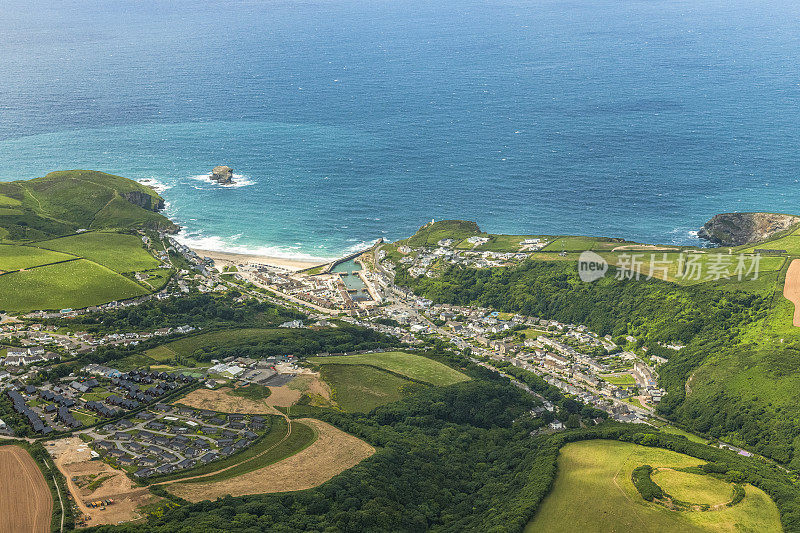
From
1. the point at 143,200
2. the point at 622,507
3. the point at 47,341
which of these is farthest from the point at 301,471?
the point at 143,200

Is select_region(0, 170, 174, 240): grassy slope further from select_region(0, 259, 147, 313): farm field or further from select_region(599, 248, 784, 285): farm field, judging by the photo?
select_region(599, 248, 784, 285): farm field

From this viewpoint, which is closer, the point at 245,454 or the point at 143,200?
the point at 245,454

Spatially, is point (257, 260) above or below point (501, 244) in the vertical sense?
below

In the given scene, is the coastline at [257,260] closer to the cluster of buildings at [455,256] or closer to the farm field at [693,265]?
the cluster of buildings at [455,256]

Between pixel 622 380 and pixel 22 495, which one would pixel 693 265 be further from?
pixel 22 495

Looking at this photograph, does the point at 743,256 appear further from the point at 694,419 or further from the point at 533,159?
the point at 533,159

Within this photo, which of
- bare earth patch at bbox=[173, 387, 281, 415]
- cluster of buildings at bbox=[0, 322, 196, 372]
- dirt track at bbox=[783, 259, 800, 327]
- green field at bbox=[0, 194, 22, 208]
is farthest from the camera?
green field at bbox=[0, 194, 22, 208]

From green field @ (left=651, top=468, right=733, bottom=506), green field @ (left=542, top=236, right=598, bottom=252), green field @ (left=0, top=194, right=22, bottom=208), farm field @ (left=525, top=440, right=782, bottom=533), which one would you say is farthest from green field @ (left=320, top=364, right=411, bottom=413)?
green field @ (left=0, top=194, right=22, bottom=208)
